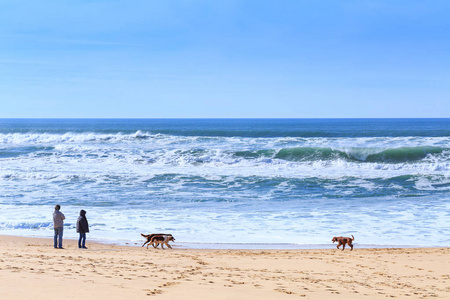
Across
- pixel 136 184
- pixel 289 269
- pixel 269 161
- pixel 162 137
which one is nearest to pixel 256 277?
pixel 289 269

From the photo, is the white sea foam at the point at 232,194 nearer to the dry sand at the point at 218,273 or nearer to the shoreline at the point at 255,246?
the shoreline at the point at 255,246

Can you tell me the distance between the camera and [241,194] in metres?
18.0

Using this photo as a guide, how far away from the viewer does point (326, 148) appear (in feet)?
108

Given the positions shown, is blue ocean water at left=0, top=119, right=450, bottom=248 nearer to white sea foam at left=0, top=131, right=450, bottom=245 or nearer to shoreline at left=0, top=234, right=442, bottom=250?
white sea foam at left=0, top=131, right=450, bottom=245

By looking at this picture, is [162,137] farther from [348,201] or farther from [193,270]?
[193,270]

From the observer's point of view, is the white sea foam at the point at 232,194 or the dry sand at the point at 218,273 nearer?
the dry sand at the point at 218,273

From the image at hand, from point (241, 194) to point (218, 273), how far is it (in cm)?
1072

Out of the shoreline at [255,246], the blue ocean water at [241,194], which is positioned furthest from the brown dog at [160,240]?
the blue ocean water at [241,194]

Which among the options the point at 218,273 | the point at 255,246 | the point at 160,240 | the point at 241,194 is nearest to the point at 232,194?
the point at 241,194

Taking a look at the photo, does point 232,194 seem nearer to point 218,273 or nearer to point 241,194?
point 241,194

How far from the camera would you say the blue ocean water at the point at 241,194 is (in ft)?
A: 39.1

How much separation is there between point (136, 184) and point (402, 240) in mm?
12573

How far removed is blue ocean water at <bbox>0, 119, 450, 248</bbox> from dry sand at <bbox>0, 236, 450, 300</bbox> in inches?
60.8

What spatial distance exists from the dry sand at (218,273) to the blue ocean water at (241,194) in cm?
155
